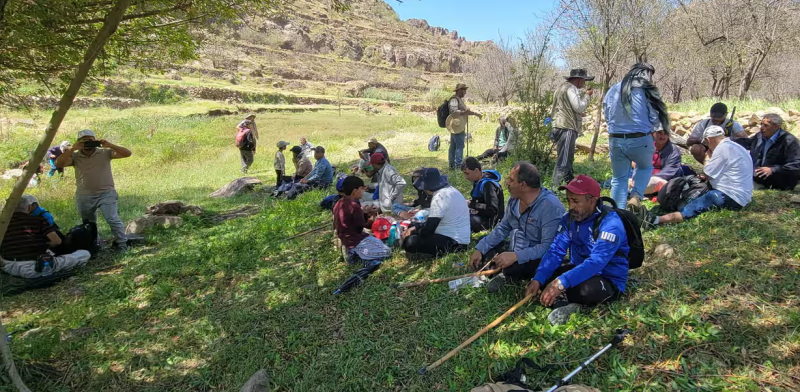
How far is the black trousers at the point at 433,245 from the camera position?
4.35 metres

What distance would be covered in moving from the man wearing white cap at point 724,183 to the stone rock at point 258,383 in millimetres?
4078

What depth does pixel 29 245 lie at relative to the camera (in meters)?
5.02

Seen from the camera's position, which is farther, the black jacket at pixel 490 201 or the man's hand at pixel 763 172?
the man's hand at pixel 763 172

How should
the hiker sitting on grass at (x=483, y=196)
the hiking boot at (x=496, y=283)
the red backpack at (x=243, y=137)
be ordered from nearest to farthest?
the hiking boot at (x=496, y=283) < the hiker sitting on grass at (x=483, y=196) < the red backpack at (x=243, y=137)

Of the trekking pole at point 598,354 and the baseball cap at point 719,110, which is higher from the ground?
the baseball cap at point 719,110

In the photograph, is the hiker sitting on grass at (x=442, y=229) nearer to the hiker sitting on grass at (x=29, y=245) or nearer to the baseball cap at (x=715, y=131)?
the baseball cap at (x=715, y=131)

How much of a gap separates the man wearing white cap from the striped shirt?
7.37 m

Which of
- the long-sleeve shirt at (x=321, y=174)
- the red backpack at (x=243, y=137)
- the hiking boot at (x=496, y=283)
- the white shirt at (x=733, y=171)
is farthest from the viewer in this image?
the red backpack at (x=243, y=137)

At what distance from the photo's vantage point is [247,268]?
195 inches

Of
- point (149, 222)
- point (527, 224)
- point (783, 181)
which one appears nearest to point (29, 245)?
point (149, 222)

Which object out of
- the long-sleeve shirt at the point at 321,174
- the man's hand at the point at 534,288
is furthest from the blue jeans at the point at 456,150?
the man's hand at the point at 534,288

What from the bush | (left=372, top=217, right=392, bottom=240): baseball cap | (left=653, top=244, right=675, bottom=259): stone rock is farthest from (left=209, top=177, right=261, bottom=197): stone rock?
the bush

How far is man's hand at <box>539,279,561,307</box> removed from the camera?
2.95 metres

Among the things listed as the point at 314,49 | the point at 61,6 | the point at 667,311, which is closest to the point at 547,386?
the point at 667,311
